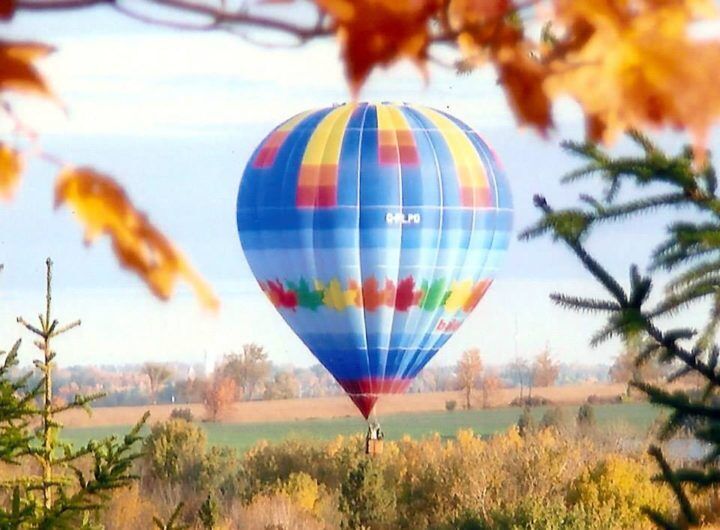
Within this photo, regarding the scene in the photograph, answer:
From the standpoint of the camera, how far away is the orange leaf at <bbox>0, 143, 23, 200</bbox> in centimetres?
204

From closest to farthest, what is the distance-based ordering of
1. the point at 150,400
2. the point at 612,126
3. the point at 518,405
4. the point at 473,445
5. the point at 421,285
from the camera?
the point at 612,126 < the point at 421,285 < the point at 473,445 < the point at 150,400 < the point at 518,405

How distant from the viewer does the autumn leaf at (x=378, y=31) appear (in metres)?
1.90

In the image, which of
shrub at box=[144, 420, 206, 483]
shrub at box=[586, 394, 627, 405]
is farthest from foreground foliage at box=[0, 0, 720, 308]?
shrub at box=[586, 394, 627, 405]

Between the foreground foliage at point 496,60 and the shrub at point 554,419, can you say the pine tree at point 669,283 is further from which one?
the shrub at point 554,419

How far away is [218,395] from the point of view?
83.1 meters

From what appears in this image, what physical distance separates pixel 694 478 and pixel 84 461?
3733cm

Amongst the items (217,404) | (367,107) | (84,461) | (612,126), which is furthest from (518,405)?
(612,126)

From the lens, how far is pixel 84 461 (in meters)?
41.6

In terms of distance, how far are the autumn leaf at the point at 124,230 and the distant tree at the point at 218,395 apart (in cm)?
7398

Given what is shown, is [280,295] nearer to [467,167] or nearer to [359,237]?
Answer: [359,237]

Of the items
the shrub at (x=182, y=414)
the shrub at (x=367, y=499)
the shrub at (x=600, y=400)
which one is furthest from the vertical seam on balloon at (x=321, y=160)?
the shrub at (x=600, y=400)

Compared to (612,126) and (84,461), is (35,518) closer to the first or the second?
(612,126)

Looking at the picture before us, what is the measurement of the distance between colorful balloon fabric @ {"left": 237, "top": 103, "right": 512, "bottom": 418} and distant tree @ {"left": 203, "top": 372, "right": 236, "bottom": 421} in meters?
45.9

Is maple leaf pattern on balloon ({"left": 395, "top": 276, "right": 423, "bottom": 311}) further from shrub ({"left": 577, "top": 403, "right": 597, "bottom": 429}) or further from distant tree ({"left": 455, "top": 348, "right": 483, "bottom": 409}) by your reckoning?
distant tree ({"left": 455, "top": 348, "right": 483, "bottom": 409})
